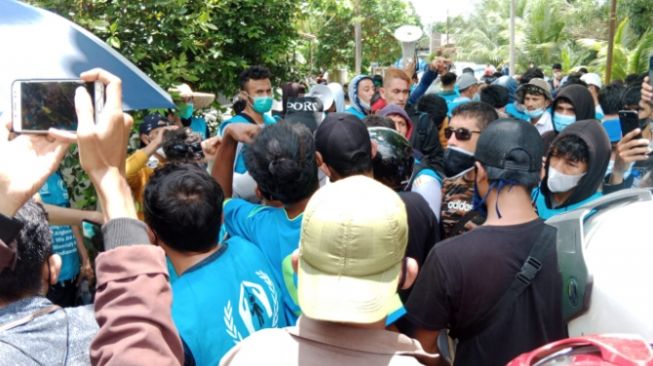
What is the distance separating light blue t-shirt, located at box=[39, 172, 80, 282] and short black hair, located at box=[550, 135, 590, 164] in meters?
2.69

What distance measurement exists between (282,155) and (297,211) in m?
0.23

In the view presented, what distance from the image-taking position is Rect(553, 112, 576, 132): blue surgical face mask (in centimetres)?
471

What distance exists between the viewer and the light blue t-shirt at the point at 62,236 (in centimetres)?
351

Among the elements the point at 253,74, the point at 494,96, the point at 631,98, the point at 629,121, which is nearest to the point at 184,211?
the point at 629,121

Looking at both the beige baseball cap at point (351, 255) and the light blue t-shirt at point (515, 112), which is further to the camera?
the light blue t-shirt at point (515, 112)

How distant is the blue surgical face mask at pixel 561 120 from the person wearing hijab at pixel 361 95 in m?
2.38

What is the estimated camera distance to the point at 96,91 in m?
1.52

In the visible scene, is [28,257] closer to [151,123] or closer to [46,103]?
[46,103]

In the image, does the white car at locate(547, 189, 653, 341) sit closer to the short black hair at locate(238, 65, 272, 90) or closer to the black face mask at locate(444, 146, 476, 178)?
the black face mask at locate(444, 146, 476, 178)

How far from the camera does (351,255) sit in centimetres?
149

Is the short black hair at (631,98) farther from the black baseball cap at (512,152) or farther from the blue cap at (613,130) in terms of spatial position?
the black baseball cap at (512,152)

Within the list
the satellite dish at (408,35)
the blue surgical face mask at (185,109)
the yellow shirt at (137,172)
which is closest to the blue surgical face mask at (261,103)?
the blue surgical face mask at (185,109)

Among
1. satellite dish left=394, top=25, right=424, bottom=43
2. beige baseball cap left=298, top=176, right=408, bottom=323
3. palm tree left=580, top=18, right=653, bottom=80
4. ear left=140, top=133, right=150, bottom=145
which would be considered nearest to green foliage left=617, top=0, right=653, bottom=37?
palm tree left=580, top=18, right=653, bottom=80

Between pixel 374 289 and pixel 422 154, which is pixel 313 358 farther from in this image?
pixel 422 154
